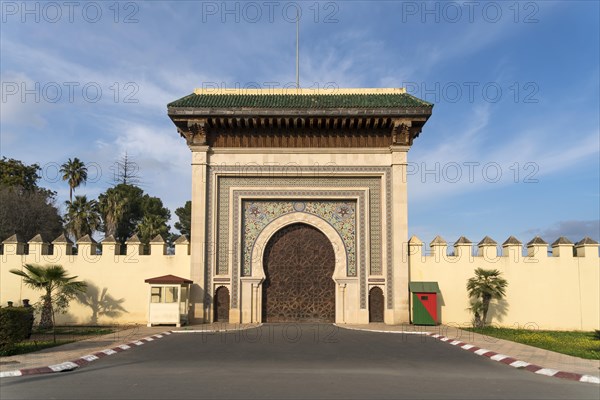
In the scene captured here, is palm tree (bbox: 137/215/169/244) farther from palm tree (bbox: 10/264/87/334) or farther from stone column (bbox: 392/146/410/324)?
stone column (bbox: 392/146/410/324)

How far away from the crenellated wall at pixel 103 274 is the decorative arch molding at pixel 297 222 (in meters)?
2.58

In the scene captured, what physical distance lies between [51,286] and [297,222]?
28.2 ft

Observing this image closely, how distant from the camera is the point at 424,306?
1814cm

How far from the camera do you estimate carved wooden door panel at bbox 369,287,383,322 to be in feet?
61.5

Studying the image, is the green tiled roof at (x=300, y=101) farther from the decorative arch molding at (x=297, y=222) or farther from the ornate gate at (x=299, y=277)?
the ornate gate at (x=299, y=277)

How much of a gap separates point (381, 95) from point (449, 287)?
25.3 feet

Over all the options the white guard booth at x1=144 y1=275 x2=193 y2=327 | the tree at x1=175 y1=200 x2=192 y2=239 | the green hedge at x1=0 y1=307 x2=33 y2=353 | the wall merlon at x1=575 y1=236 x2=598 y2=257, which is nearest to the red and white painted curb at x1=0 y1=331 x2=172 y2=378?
the green hedge at x1=0 y1=307 x2=33 y2=353

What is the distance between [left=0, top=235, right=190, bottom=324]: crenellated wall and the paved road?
6.54 m

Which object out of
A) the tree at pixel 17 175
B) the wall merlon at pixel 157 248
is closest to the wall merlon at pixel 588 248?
the wall merlon at pixel 157 248

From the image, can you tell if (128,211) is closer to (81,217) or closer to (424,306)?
(81,217)

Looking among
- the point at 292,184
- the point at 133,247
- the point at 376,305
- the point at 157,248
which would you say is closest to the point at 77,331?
the point at 133,247

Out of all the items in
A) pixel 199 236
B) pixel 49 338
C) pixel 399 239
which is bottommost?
pixel 49 338

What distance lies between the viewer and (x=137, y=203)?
48125mm

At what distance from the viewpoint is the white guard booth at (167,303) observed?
57.2ft
